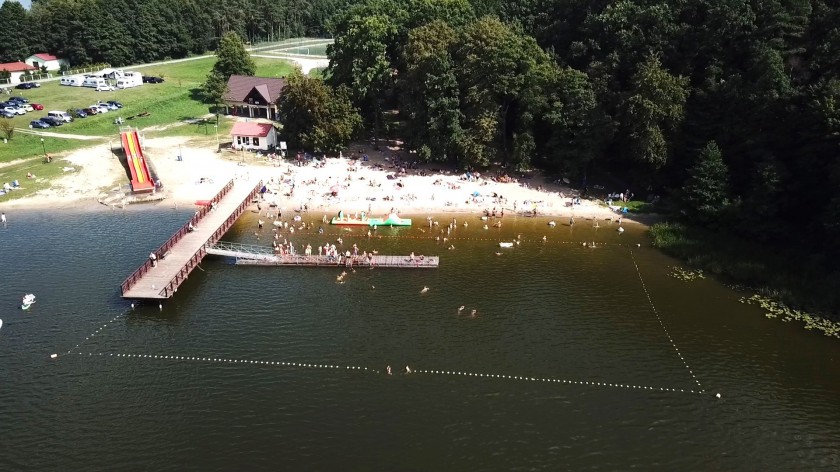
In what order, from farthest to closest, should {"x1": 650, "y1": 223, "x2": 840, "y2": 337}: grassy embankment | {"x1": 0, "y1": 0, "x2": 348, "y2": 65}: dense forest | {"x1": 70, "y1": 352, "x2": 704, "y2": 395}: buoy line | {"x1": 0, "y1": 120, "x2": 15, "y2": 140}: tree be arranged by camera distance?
{"x1": 0, "y1": 0, "x2": 348, "y2": 65}: dense forest, {"x1": 0, "y1": 120, "x2": 15, "y2": 140}: tree, {"x1": 650, "y1": 223, "x2": 840, "y2": 337}: grassy embankment, {"x1": 70, "y1": 352, "x2": 704, "y2": 395}: buoy line

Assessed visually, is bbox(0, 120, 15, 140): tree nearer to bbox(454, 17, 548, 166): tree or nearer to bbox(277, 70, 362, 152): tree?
bbox(277, 70, 362, 152): tree

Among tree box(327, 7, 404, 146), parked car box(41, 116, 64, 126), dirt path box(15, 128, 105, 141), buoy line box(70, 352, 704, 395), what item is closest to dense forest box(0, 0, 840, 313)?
tree box(327, 7, 404, 146)

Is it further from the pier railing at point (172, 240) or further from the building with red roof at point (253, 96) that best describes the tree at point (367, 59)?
the pier railing at point (172, 240)

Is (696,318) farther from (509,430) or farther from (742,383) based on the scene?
(509,430)

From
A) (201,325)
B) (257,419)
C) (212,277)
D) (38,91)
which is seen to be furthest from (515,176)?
(38,91)

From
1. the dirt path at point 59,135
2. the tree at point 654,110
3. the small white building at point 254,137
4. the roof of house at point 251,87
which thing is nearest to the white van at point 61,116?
the dirt path at point 59,135

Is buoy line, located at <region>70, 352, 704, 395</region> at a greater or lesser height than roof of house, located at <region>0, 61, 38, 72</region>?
lesser
